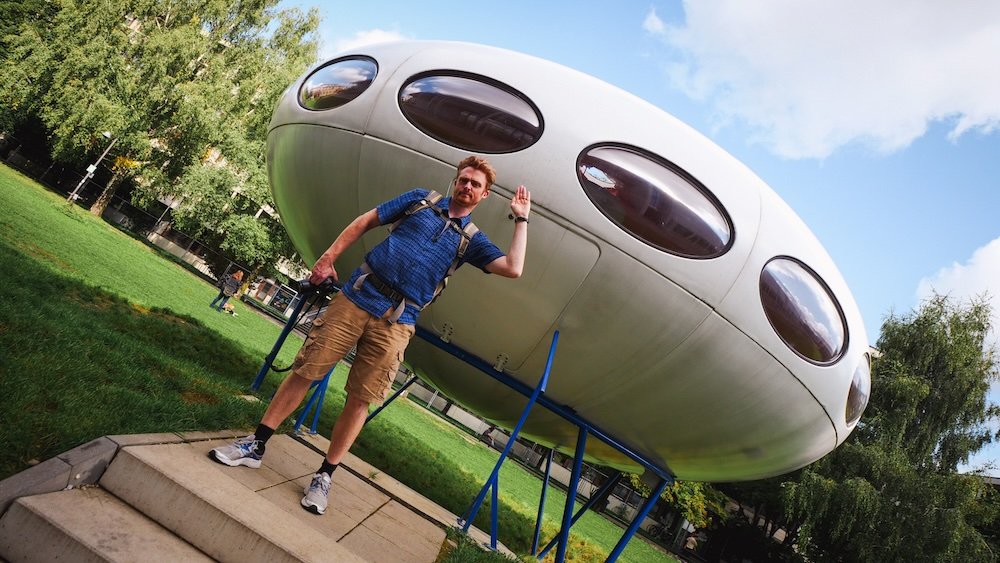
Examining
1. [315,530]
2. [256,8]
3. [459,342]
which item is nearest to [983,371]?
[459,342]

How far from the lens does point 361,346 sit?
9.40ft

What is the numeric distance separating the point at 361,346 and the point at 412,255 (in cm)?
54

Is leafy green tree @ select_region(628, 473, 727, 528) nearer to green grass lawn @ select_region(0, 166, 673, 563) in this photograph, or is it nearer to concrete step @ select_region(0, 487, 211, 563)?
green grass lawn @ select_region(0, 166, 673, 563)

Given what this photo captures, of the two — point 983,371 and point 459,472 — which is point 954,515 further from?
point 459,472

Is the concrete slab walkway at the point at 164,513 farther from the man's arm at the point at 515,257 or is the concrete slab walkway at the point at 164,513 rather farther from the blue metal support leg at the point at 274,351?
the blue metal support leg at the point at 274,351

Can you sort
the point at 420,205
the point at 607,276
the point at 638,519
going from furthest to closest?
the point at 638,519
the point at 607,276
the point at 420,205

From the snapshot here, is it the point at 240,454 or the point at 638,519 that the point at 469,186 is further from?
the point at 638,519

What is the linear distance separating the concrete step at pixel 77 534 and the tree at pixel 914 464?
70.3 ft

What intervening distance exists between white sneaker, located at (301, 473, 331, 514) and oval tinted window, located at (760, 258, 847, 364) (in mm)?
2747

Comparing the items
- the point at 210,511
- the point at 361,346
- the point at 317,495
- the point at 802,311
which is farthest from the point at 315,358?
the point at 802,311

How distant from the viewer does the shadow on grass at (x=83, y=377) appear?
266 cm

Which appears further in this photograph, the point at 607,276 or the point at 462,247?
the point at 607,276

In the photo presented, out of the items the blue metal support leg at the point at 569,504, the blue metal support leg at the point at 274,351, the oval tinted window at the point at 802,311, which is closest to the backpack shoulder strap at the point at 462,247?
the blue metal support leg at the point at 569,504

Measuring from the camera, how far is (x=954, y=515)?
17609 millimetres
